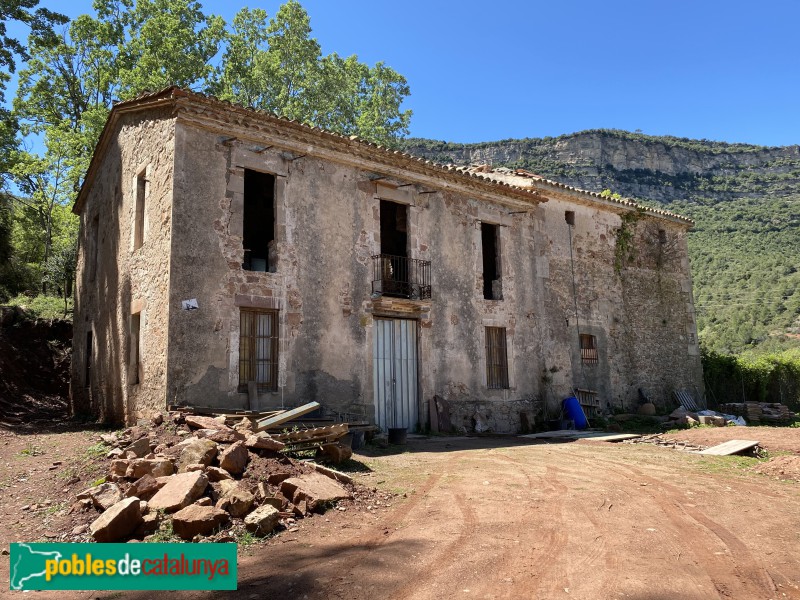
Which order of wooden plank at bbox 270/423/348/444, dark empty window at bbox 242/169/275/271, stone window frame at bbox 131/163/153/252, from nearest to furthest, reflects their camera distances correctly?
wooden plank at bbox 270/423/348/444, stone window frame at bbox 131/163/153/252, dark empty window at bbox 242/169/275/271

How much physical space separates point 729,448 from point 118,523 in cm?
1068

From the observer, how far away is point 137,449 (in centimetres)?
750

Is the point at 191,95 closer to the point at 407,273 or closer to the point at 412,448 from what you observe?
the point at 407,273

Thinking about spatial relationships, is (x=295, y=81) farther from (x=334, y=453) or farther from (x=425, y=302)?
(x=334, y=453)

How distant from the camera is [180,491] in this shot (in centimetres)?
577

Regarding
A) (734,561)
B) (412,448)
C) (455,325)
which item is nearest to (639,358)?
(455,325)

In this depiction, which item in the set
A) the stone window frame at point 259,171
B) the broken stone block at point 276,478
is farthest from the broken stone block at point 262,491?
the stone window frame at point 259,171

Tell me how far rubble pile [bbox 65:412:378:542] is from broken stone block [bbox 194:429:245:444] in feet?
0.04

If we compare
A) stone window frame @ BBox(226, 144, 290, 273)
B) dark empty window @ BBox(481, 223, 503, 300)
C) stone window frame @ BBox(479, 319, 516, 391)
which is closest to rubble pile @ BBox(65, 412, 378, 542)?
stone window frame @ BBox(226, 144, 290, 273)

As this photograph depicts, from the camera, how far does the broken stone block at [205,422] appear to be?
27.2ft

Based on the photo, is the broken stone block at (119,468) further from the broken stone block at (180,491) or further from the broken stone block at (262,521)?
the broken stone block at (262,521)

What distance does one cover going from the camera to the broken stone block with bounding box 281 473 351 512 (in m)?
6.18

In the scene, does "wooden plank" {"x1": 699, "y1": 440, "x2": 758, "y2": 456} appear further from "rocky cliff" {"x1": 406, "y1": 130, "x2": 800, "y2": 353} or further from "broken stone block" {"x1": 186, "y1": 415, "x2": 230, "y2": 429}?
"rocky cliff" {"x1": 406, "y1": 130, "x2": 800, "y2": 353}

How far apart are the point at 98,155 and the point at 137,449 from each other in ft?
35.1
